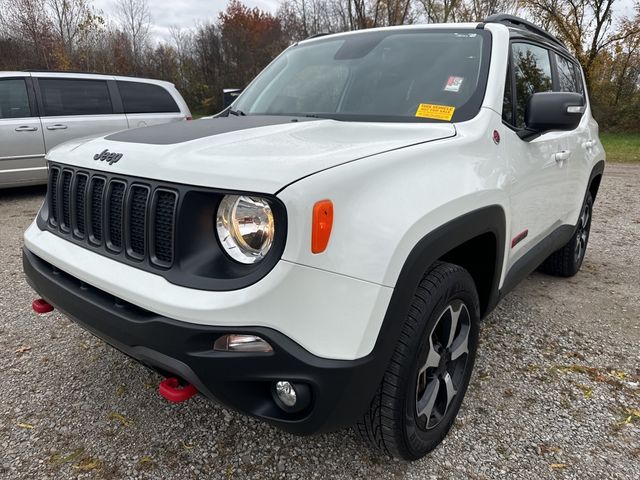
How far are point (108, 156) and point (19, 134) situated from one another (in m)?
5.94

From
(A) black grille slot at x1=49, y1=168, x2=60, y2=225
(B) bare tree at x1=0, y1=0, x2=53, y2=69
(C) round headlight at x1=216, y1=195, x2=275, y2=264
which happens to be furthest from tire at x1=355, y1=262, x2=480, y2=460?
(B) bare tree at x1=0, y1=0, x2=53, y2=69

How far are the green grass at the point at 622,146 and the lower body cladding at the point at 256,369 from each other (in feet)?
50.7

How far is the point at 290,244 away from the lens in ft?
4.67

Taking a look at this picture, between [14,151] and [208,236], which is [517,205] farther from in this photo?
[14,151]

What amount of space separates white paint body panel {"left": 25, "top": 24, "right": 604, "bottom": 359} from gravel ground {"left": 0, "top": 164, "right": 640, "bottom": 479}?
0.84m

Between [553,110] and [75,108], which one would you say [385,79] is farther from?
[75,108]

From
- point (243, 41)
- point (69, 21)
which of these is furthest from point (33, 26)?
point (243, 41)

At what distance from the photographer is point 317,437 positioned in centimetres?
221

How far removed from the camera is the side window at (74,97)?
7000mm

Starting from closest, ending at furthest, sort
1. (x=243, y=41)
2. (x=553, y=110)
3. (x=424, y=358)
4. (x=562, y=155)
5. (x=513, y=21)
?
(x=424, y=358)
(x=553, y=110)
(x=513, y=21)
(x=562, y=155)
(x=243, y=41)

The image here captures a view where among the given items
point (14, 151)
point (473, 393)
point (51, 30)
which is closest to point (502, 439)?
point (473, 393)

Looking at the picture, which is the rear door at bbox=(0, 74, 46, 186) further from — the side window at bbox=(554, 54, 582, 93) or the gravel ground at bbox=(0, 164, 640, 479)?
the side window at bbox=(554, 54, 582, 93)

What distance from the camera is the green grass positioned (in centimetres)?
1458

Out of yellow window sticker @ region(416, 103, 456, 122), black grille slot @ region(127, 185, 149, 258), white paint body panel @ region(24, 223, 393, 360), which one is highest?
yellow window sticker @ region(416, 103, 456, 122)
